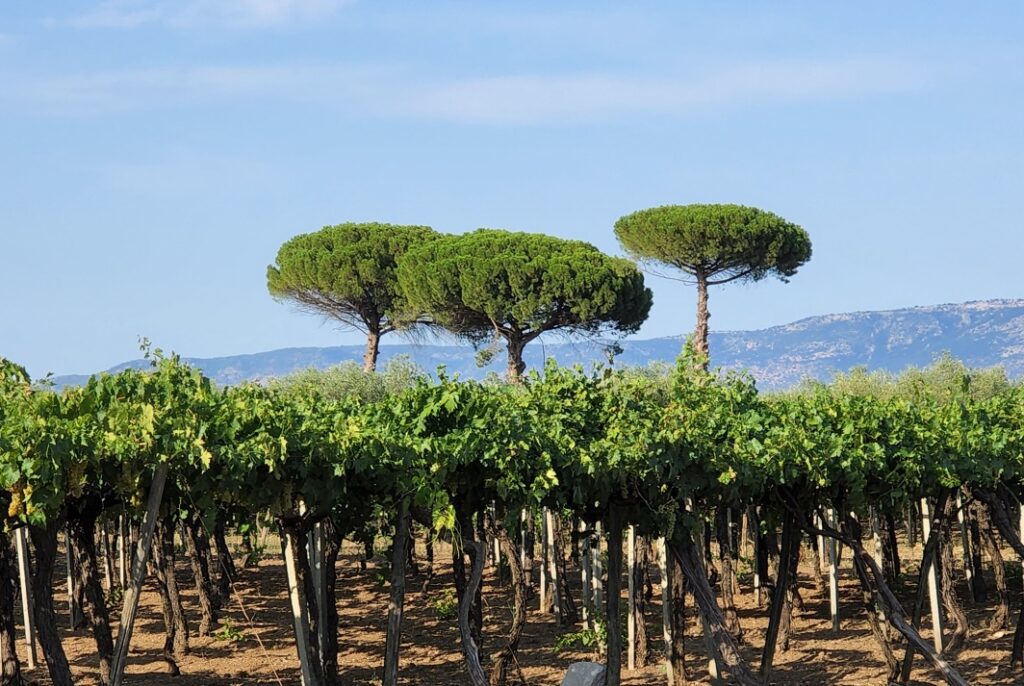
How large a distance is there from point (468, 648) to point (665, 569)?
546 cm

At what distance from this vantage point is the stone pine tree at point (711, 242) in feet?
172

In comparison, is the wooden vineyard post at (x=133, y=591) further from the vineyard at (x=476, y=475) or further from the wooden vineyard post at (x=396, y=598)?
the wooden vineyard post at (x=396, y=598)

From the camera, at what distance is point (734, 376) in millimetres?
15023

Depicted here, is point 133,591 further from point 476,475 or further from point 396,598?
point 476,475

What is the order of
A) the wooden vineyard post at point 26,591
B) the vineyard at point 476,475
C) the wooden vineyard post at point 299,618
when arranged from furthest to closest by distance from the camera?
the wooden vineyard post at point 26,591, the wooden vineyard post at point 299,618, the vineyard at point 476,475

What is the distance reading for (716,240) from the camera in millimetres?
52312

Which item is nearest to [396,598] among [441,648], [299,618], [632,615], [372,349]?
[299,618]

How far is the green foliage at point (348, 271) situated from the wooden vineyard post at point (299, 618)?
127ft

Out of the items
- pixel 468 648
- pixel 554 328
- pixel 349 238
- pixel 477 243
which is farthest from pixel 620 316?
pixel 468 648

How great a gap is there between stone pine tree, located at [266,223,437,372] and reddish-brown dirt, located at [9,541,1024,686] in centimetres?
2637

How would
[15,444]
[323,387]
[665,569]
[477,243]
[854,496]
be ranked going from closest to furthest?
[15,444]
[854,496]
[665,569]
[323,387]
[477,243]

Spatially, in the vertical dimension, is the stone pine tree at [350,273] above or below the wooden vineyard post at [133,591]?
above

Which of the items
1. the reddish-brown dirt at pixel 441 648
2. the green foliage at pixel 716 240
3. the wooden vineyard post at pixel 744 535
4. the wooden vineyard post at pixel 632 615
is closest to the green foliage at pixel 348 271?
the green foliage at pixel 716 240

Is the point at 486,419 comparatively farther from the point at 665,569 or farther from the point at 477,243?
the point at 477,243
